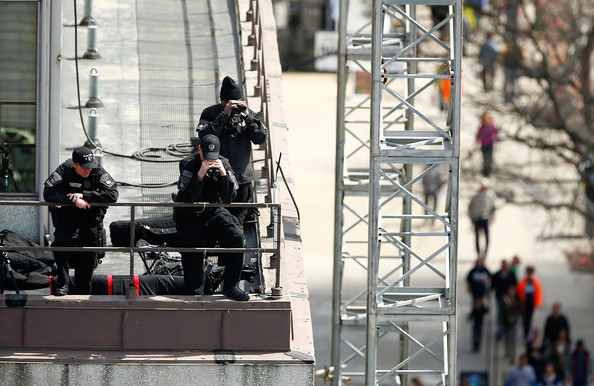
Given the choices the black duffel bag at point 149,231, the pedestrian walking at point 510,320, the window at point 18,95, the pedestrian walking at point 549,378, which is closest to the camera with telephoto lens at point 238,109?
the black duffel bag at point 149,231

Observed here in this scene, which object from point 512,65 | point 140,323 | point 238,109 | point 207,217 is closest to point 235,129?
point 238,109

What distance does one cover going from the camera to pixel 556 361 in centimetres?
2538

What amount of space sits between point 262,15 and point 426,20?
22.7 meters

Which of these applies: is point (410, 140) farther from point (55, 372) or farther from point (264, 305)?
point (55, 372)

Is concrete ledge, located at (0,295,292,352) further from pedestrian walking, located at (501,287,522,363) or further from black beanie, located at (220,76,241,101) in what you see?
pedestrian walking, located at (501,287,522,363)

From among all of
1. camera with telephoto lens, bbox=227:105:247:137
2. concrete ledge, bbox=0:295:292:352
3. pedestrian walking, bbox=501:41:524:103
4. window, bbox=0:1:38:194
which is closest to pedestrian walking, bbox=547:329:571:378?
pedestrian walking, bbox=501:41:524:103

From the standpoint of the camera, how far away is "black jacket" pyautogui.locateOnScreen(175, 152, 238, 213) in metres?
12.1

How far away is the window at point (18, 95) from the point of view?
13.9m

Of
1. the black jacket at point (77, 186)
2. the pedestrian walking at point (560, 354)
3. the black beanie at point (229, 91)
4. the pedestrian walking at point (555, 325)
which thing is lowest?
the pedestrian walking at point (560, 354)

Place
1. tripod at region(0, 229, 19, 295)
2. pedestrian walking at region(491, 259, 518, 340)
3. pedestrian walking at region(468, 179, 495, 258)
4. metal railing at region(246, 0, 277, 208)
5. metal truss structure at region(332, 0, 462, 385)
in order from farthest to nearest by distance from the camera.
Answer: pedestrian walking at region(468, 179, 495, 258)
pedestrian walking at region(491, 259, 518, 340)
metal truss structure at region(332, 0, 462, 385)
metal railing at region(246, 0, 277, 208)
tripod at region(0, 229, 19, 295)

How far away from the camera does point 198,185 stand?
1212 centimetres

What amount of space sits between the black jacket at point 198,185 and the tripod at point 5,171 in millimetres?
2662

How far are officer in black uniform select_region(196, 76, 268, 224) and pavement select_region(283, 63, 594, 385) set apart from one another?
12.6 metres

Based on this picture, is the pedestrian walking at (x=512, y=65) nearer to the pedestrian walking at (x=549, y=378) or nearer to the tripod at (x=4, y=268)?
the pedestrian walking at (x=549, y=378)
